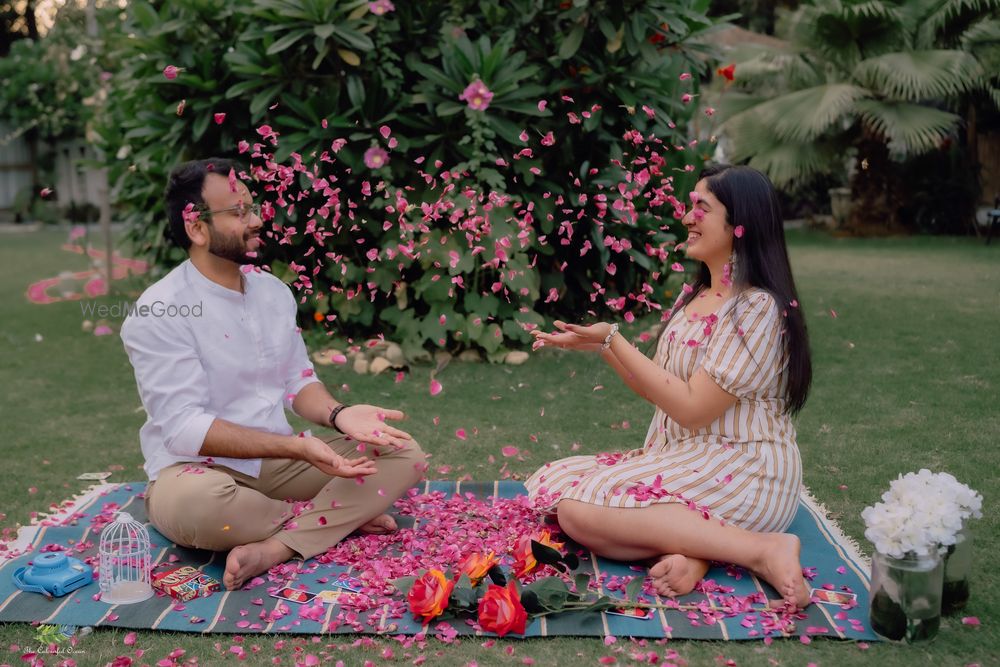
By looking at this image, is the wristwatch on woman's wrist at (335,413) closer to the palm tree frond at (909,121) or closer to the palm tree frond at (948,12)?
the palm tree frond at (909,121)

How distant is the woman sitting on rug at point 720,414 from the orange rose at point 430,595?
540 millimetres

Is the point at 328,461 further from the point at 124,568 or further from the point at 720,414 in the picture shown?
the point at 720,414

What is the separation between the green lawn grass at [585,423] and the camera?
2479 millimetres

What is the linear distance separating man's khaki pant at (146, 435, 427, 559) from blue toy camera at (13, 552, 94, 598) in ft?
0.89

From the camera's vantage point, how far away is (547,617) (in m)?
2.62

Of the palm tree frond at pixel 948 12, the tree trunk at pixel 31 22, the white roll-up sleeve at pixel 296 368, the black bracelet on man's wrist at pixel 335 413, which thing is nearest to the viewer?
the black bracelet on man's wrist at pixel 335 413

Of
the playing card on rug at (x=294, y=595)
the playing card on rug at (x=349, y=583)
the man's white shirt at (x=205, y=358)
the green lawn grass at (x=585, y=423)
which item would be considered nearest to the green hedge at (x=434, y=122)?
the green lawn grass at (x=585, y=423)

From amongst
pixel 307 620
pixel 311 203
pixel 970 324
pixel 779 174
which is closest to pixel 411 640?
pixel 307 620

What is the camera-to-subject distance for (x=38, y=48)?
18188 mm

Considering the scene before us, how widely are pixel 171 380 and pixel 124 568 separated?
55 cm

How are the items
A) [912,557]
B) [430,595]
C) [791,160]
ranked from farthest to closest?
[791,160]
[430,595]
[912,557]

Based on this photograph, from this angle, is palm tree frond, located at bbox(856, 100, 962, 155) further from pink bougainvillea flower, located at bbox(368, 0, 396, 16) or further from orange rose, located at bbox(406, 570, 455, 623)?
orange rose, located at bbox(406, 570, 455, 623)

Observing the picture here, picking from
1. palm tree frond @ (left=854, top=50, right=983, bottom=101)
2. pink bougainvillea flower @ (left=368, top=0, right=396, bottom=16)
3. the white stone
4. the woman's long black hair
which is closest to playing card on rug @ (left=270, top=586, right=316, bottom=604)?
the woman's long black hair

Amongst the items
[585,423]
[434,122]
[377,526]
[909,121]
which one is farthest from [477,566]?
[909,121]
